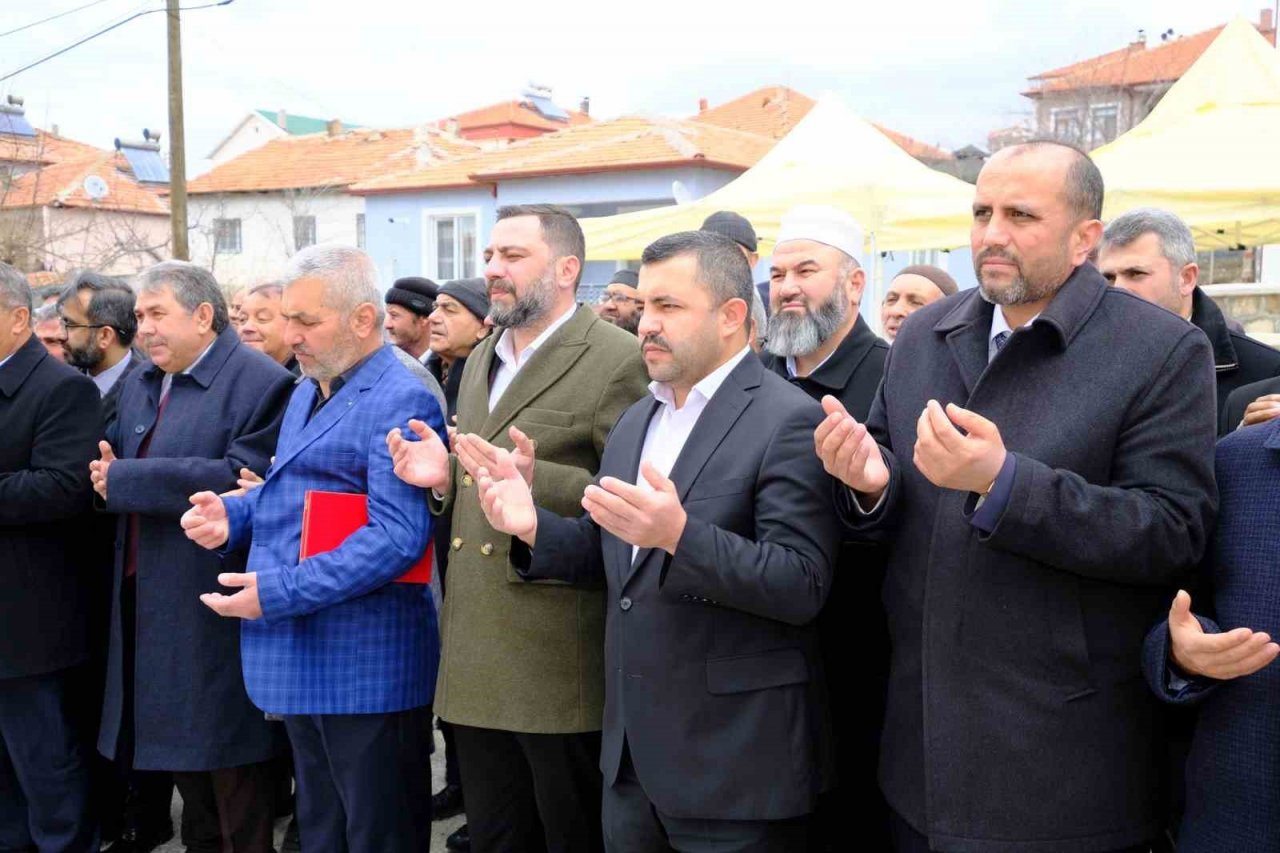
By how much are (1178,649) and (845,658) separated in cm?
112

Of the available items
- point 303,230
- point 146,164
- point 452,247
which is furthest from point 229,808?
point 146,164

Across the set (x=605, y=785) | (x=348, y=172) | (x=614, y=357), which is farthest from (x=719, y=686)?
(x=348, y=172)

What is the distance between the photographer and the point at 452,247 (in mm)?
26031

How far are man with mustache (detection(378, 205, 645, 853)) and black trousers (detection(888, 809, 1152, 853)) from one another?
0.98 m

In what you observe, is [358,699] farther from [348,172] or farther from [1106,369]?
[348,172]

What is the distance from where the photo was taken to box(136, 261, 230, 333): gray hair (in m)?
4.24

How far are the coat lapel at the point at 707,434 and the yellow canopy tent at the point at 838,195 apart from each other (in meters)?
4.64

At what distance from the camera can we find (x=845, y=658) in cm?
318

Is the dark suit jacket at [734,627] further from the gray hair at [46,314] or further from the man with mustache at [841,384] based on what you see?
the gray hair at [46,314]

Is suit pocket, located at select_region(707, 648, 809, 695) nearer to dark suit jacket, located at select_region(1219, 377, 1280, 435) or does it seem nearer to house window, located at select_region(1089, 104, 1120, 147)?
dark suit jacket, located at select_region(1219, 377, 1280, 435)

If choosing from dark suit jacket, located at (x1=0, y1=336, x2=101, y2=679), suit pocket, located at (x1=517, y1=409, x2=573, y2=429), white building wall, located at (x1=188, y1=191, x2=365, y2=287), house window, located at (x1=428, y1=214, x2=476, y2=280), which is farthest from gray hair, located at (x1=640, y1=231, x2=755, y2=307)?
white building wall, located at (x1=188, y1=191, x2=365, y2=287)

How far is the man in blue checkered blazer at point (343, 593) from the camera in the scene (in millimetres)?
3447

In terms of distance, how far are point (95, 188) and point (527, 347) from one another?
107 ft

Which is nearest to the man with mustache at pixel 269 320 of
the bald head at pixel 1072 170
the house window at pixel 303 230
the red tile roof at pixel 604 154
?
the bald head at pixel 1072 170
